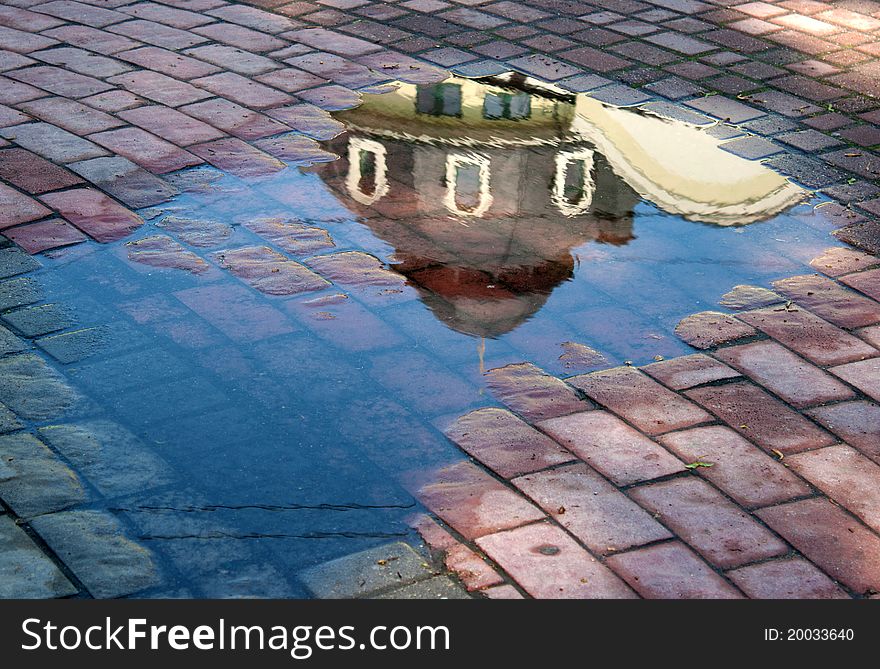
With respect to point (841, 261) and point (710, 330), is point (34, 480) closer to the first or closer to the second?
point (710, 330)

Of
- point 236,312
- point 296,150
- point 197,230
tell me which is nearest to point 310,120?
point 296,150

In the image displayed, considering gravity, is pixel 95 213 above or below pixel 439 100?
below

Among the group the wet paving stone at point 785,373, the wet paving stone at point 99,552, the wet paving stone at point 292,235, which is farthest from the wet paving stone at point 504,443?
the wet paving stone at point 292,235

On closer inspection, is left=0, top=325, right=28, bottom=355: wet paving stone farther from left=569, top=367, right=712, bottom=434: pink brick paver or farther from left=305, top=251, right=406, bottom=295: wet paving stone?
left=569, top=367, right=712, bottom=434: pink brick paver

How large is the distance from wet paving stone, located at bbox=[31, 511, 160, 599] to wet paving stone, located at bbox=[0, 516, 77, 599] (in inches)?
1.8

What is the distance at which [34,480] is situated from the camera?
139 inches

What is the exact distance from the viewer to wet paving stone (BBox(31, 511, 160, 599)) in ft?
10.2

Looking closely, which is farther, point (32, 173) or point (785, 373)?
point (32, 173)

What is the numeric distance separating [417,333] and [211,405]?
35.5 inches

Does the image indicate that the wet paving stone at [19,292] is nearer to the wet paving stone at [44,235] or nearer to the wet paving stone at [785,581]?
the wet paving stone at [44,235]

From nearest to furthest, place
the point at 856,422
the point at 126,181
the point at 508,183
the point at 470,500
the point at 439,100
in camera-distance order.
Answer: the point at 470,500, the point at 856,422, the point at 126,181, the point at 508,183, the point at 439,100

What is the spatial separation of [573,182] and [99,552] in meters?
3.32

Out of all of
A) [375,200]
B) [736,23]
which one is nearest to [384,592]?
[375,200]

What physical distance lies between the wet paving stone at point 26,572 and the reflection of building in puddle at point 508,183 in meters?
1.88
